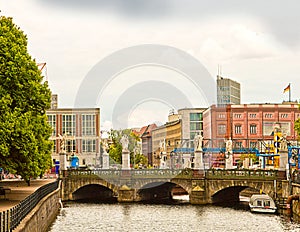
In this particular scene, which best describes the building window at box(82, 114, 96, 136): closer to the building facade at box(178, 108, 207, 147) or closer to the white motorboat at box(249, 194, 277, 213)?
the building facade at box(178, 108, 207, 147)

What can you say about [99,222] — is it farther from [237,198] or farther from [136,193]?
[237,198]

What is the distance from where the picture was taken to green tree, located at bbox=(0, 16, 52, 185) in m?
40.2

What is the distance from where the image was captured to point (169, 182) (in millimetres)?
72188

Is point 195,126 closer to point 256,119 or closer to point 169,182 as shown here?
point 256,119

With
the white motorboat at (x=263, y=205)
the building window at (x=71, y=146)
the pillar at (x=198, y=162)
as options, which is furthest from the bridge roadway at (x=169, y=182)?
the building window at (x=71, y=146)

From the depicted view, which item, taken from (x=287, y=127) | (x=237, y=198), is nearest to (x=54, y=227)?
(x=237, y=198)

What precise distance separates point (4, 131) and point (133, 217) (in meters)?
19.1

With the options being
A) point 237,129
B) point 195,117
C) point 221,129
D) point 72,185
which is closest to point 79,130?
point 221,129

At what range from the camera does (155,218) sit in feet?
176

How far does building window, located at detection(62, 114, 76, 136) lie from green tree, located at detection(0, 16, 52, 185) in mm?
78073

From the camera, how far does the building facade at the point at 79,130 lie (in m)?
124

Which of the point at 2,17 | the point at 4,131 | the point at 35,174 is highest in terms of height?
A: the point at 2,17

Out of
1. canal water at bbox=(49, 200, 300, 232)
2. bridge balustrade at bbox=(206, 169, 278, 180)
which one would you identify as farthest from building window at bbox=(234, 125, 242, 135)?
canal water at bbox=(49, 200, 300, 232)

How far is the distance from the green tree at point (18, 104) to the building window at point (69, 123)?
256ft
